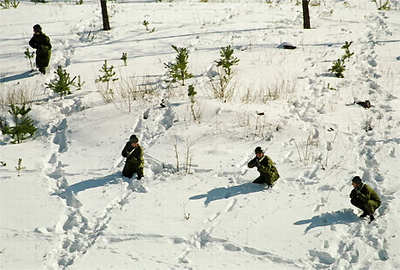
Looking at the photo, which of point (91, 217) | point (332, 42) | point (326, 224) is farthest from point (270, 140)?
point (332, 42)

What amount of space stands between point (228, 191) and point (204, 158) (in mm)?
1081

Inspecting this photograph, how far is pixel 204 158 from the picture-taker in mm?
7043

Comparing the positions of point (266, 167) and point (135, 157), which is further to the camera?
point (135, 157)

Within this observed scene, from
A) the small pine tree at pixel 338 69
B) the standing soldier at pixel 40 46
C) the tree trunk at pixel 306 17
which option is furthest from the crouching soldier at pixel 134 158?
the tree trunk at pixel 306 17

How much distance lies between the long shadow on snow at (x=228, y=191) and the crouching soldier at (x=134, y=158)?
1.11m

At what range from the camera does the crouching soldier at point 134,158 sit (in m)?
6.38

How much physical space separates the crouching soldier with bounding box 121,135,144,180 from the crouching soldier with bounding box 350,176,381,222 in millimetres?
3442

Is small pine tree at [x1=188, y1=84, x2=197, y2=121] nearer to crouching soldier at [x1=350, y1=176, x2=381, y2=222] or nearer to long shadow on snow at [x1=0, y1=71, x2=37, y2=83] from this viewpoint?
crouching soldier at [x1=350, y1=176, x2=381, y2=222]

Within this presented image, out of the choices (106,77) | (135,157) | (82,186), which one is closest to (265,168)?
(135,157)

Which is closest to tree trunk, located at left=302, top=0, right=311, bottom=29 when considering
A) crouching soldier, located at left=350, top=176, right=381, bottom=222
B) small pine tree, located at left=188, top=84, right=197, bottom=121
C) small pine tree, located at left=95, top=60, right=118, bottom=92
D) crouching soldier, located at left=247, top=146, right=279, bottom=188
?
small pine tree, located at left=188, top=84, right=197, bottom=121

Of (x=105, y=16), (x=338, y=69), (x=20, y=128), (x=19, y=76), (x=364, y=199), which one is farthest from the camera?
(x=105, y=16)

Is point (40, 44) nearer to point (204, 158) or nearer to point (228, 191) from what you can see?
point (204, 158)

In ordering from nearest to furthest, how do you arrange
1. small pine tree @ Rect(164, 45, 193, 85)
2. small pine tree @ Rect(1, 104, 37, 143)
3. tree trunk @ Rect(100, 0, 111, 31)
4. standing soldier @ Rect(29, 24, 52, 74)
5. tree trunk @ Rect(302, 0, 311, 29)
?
1. small pine tree @ Rect(1, 104, 37, 143)
2. small pine tree @ Rect(164, 45, 193, 85)
3. standing soldier @ Rect(29, 24, 52, 74)
4. tree trunk @ Rect(100, 0, 111, 31)
5. tree trunk @ Rect(302, 0, 311, 29)

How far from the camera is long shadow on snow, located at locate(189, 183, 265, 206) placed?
237 inches
